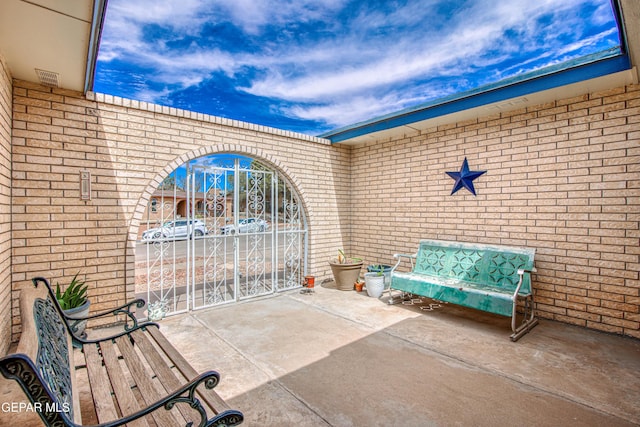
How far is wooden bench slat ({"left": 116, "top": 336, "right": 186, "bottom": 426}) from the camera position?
5.11 ft

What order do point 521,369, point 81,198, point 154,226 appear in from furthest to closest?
point 154,226, point 81,198, point 521,369

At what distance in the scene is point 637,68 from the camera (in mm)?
3316

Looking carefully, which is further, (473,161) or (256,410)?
(473,161)

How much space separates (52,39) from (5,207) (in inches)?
67.8

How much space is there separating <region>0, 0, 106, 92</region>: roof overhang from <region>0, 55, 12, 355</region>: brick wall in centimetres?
23

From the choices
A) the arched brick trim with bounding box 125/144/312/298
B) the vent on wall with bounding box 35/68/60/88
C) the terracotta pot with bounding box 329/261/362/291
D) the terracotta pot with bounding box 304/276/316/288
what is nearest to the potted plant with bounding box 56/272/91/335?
the arched brick trim with bounding box 125/144/312/298

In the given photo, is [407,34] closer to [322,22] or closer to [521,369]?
[322,22]

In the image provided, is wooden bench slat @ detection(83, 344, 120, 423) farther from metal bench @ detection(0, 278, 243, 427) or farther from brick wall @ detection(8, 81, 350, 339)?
brick wall @ detection(8, 81, 350, 339)

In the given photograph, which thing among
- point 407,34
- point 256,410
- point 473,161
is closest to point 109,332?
point 256,410

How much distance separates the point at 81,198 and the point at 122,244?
→ 0.72 metres

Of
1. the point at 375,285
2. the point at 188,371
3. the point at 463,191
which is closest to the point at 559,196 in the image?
the point at 463,191

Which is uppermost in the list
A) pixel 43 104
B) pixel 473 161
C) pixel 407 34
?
pixel 407 34

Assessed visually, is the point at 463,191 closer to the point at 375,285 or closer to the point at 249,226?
the point at 375,285

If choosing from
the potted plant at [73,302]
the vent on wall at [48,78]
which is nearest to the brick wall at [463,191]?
the vent on wall at [48,78]
